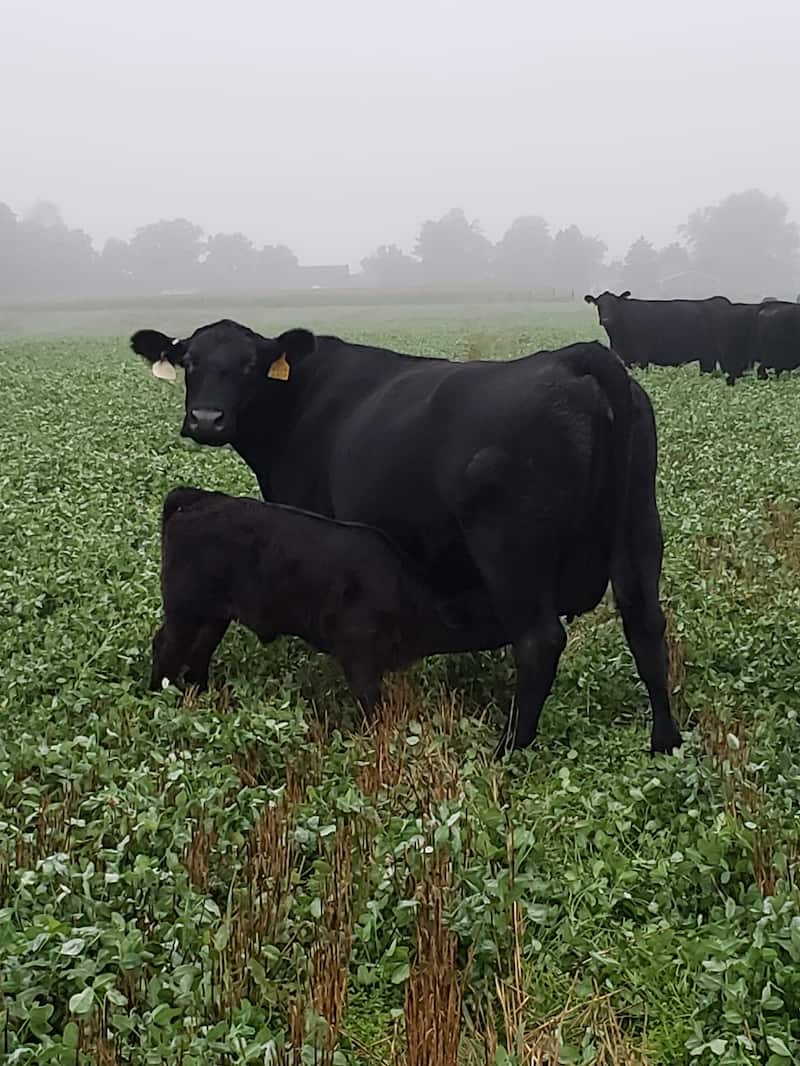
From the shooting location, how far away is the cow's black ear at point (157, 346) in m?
7.90

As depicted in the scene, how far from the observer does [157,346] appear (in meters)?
8.02

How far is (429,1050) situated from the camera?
10.4ft

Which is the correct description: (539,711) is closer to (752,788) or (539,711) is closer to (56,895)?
(752,788)

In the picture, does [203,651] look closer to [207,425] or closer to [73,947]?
[207,425]

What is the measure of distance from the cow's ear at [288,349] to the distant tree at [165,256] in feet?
203

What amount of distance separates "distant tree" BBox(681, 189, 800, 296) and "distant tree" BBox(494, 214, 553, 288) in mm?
16718

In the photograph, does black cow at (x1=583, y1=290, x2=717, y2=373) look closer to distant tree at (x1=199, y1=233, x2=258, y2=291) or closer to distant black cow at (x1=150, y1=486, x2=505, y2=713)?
distant black cow at (x1=150, y1=486, x2=505, y2=713)

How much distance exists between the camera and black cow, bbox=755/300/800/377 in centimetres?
2262

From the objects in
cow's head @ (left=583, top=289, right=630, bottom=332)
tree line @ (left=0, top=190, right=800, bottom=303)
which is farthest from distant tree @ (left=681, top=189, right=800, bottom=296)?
cow's head @ (left=583, top=289, right=630, bottom=332)

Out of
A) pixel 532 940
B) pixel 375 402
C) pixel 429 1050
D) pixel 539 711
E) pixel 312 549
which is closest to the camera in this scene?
pixel 429 1050

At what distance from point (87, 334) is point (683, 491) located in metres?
35.7

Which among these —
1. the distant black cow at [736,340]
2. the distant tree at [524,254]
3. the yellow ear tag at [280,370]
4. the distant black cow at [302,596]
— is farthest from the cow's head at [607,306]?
the distant tree at [524,254]

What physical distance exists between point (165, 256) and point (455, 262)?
97.9ft

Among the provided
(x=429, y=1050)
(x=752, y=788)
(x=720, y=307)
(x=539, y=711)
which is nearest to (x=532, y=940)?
(x=429, y=1050)
